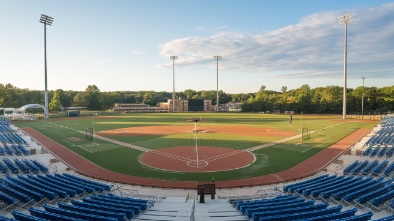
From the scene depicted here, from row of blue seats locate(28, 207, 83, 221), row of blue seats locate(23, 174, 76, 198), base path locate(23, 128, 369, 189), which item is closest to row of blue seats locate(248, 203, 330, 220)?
row of blue seats locate(28, 207, 83, 221)

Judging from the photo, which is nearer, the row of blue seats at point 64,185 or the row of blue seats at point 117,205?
the row of blue seats at point 117,205

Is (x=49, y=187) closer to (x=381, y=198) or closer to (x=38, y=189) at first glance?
(x=38, y=189)

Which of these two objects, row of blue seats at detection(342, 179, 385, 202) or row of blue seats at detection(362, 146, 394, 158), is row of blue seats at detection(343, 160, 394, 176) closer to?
row of blue seats at detection(342, 179, 385, 202)

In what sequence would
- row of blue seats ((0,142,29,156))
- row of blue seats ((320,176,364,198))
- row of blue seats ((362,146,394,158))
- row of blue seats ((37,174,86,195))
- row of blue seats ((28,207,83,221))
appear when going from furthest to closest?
row of blue seats ((0,142,29,156))
row of blue seats ((362,146,394,158))
row of blue seats ((37,174,86,195))
row of blue seats ((320,176,364,198))
row of blue seats ((28,207,83,221))

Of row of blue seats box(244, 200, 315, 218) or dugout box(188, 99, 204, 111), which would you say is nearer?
row of blue seats box(244, 200, 315, 218)

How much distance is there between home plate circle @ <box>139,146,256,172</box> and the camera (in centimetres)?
3116

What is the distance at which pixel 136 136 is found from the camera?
177 feet

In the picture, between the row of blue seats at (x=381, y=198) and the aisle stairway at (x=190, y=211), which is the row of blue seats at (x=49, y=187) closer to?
the aisle stairway at (x=190, y=211)

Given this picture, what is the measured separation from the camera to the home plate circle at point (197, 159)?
102 feet

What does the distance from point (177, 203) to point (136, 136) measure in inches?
1417

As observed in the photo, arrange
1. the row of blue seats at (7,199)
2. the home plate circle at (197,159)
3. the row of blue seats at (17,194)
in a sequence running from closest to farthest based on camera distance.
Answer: the row of blue seats at (7,199)
the row of blue seats at (17,194)
the home plate circle at (197,159)

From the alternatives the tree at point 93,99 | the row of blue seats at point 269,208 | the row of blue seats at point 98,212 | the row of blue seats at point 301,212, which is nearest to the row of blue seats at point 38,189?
the row of blue seats at point 98,212

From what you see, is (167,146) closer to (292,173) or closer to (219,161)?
(219,161)

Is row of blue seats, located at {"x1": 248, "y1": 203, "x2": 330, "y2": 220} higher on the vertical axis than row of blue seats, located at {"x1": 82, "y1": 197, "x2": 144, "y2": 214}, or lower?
higher
